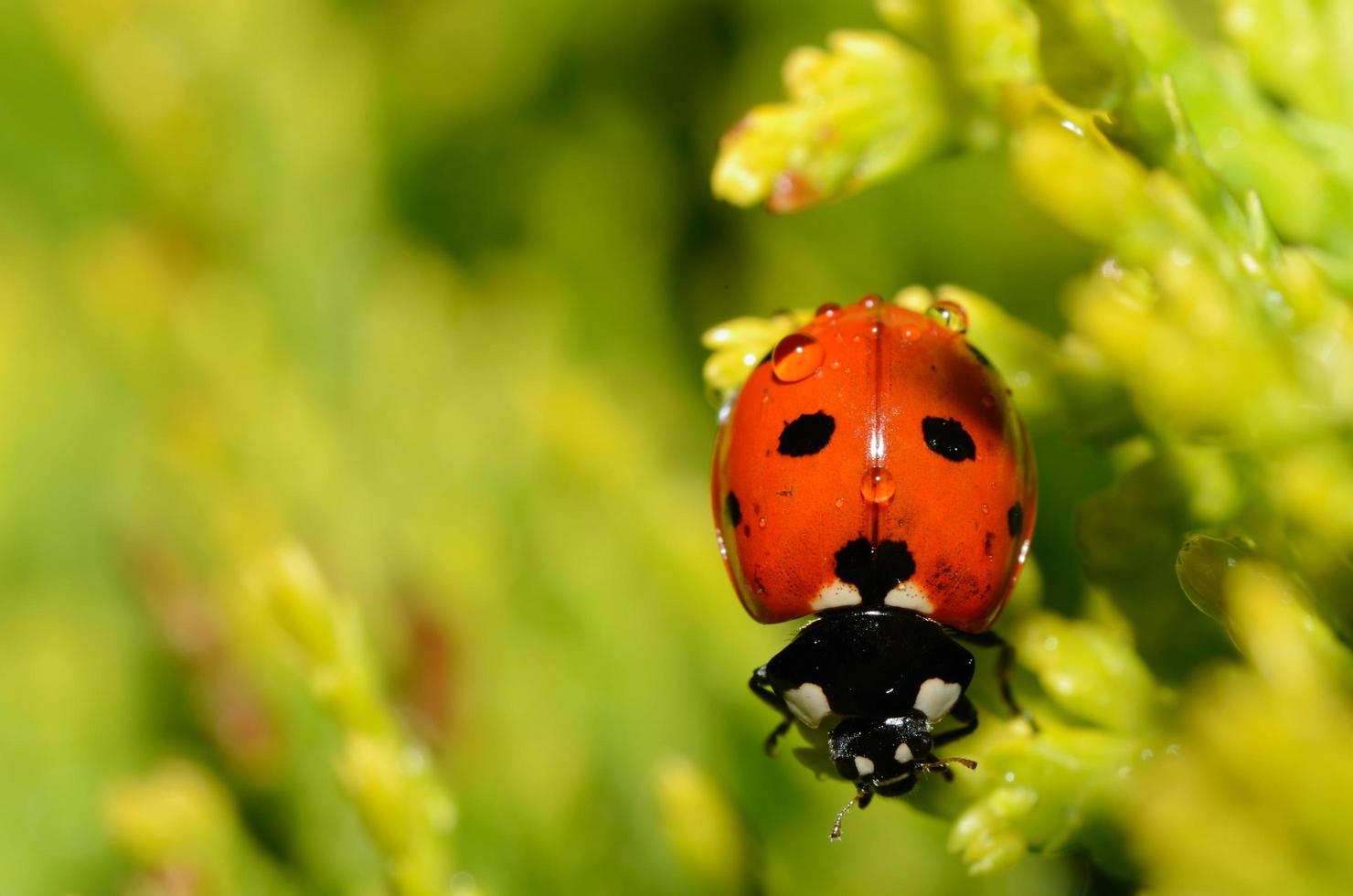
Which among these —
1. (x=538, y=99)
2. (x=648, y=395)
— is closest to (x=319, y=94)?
(x=538, y=99)

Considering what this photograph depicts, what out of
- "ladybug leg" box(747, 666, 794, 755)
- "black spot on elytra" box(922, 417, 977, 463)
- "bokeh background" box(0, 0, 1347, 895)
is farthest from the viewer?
"bokeh background" box(0, 0, 1347, 895)

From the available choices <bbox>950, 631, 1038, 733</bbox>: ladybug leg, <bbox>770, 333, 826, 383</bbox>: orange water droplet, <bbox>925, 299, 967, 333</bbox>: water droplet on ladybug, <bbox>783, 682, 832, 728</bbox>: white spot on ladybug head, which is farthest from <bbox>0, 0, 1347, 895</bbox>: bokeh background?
<bbox>770, 333, 826, 383</bbox>: orange water droplet

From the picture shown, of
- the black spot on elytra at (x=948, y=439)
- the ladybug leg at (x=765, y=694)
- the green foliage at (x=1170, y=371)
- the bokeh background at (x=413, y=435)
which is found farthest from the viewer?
the bokeh background at (x=413, y=435)

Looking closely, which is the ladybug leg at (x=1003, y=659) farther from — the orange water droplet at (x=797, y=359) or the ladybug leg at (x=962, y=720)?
the orange water droplet at (x=797, y=359)

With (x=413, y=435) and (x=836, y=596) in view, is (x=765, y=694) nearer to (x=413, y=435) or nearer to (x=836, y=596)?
(x=836, y=596)

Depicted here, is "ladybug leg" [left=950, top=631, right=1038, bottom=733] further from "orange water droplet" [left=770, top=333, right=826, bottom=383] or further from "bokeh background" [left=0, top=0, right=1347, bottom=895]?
"orange water droplet" [left=770, top=333, right=826, bottom=383]

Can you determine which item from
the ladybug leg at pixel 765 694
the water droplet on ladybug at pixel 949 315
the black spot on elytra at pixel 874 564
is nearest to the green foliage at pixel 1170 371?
the water droplet on ladybug at pixel 949 315
